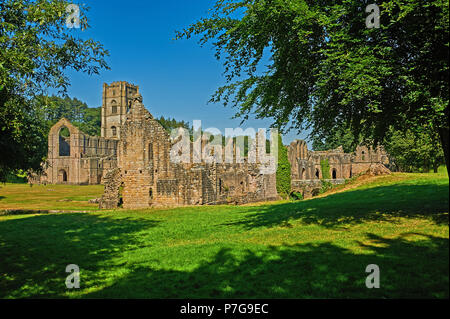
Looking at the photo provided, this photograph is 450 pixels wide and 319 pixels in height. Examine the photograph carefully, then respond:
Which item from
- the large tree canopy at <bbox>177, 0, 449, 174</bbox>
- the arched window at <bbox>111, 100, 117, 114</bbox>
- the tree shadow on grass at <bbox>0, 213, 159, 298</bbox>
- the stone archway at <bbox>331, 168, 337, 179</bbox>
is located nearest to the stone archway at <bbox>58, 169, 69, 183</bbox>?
the arched window at <bbox>111, 100, 117, 114</bbox>

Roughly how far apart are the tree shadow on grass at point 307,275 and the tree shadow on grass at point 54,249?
5.05ft

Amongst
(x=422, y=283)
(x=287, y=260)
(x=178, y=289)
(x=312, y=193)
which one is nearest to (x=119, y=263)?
(x=178, y=289)

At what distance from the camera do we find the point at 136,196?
23016mm

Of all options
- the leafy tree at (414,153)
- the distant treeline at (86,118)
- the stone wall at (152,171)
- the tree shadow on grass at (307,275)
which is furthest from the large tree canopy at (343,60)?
the distant treeline at (86,118)

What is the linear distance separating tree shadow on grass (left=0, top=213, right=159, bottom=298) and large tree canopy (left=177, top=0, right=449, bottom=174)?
20.8 feet

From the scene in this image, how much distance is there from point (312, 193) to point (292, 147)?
16630 millimetres

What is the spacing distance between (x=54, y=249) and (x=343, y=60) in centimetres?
951

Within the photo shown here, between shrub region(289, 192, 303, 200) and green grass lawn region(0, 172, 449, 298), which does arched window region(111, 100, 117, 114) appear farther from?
green grass lawn region(0, 172, 449, 298)

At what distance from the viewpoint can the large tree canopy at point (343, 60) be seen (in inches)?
260

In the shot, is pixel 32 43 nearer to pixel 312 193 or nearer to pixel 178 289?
pixel 178 289

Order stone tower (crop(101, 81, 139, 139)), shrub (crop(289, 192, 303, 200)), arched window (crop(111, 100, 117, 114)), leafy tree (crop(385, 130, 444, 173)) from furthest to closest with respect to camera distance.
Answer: arched window (crop(111, 100, 117, 114))
stone tower (crop(101, 81, 139, 139))
leafy tree (crop(385, 130, 444, 173))
shrub (crop(289, 192, 303, 200))

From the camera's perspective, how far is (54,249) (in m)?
9.61

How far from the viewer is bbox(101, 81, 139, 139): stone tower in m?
97.2

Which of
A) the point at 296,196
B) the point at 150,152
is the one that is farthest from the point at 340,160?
the point at 150,152
